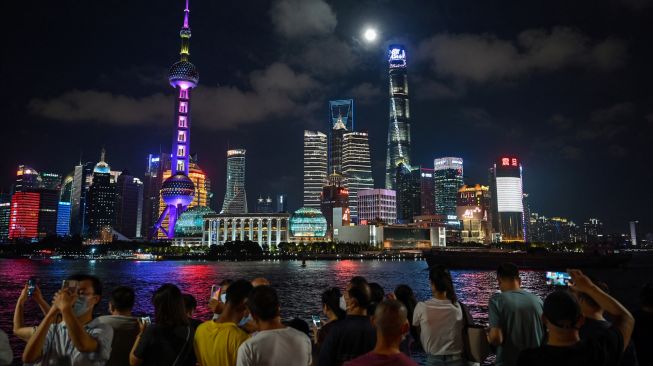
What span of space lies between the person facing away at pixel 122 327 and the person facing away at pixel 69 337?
1.14 ft

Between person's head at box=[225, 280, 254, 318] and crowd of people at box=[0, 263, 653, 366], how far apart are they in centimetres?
1

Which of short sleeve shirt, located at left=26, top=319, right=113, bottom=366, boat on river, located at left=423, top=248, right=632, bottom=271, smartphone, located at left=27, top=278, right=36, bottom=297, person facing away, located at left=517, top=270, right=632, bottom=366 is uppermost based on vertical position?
smartphone, located at left=27, top=278, right=36, bottom=297

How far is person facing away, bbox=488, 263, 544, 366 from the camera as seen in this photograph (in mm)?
6516

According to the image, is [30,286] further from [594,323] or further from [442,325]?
[594,323]

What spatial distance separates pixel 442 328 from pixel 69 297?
191 inches

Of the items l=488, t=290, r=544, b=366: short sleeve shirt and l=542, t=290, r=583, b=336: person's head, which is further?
l=488, t=290, r=544, b=366: short sleeve shirt

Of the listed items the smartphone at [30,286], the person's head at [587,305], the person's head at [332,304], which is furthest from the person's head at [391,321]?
the smartphone at [30,286]

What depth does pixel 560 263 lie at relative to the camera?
121125 mm

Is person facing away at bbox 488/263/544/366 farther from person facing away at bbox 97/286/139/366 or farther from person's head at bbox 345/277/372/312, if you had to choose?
person facing away at bbox 97/286/139/366

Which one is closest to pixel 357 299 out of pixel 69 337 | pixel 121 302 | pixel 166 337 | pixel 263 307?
pixel 263 307

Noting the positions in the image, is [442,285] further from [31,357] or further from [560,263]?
[560,263]

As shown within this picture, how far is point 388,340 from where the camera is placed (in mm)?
4145

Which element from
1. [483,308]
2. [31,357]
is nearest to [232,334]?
[31,357]

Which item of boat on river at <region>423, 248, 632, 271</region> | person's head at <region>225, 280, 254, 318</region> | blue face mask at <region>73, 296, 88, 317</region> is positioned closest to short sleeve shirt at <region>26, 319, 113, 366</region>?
blue face mask at <region>73, 296, 88, 317</region>
